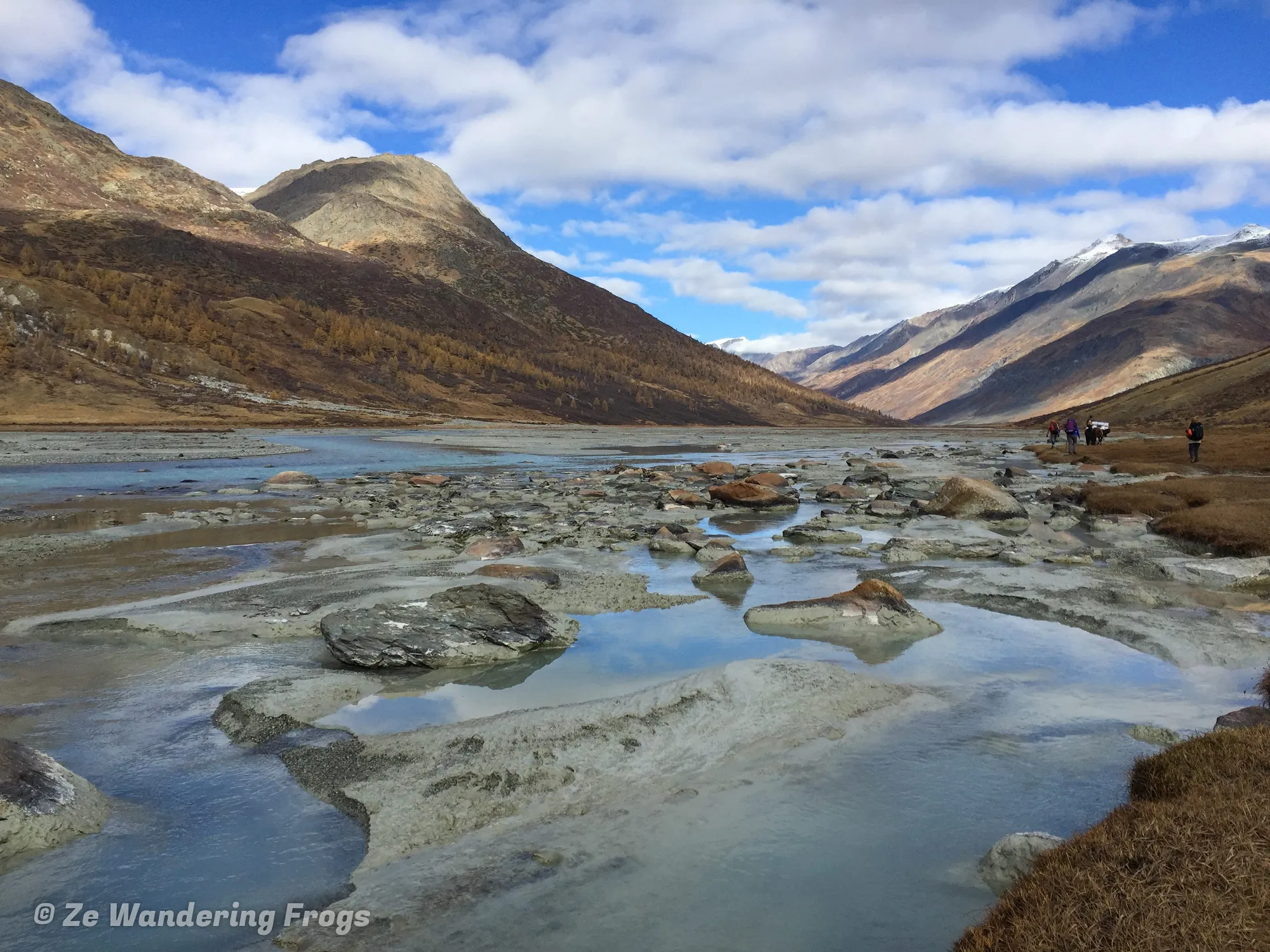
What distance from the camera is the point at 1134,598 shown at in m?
11.4

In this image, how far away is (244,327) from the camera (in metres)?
117

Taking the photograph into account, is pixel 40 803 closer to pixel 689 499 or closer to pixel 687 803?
pixel 687 803

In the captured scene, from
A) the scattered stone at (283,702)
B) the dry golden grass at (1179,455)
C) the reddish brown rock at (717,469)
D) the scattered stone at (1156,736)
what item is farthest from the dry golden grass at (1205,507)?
the reddish brown rock at (717,469)

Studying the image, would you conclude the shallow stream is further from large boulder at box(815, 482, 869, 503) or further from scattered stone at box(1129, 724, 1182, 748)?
large boulder at box(815, 482, 869, 503)

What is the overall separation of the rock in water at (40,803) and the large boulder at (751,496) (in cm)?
1958

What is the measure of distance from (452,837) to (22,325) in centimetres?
10400

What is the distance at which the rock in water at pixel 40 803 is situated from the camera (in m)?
5.05

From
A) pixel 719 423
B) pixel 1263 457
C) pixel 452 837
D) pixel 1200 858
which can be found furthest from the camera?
pixel 719 423

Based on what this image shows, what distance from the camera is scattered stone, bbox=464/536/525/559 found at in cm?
1524

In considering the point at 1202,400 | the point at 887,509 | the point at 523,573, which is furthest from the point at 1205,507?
the point at 1202,400

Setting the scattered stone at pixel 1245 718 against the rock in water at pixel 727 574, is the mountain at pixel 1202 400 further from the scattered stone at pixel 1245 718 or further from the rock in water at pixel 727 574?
the scattered stone at pixel 1245 718

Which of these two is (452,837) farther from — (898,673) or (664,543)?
(664,543)

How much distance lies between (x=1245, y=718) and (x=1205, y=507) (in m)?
13.3

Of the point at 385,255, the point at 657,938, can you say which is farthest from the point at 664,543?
the point at 385,255
